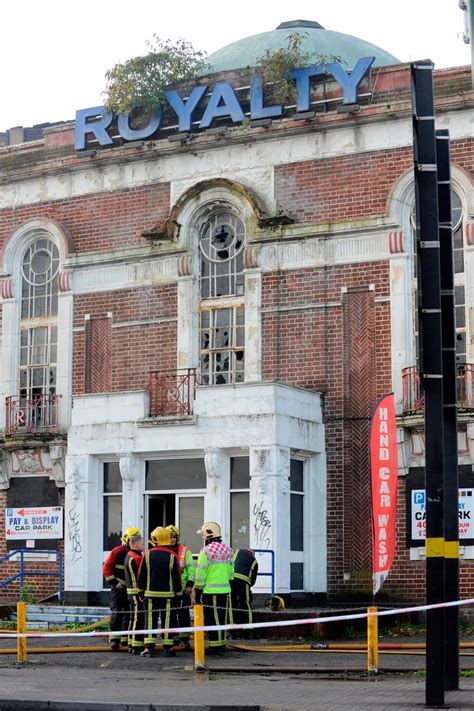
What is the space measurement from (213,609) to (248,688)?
181 inches

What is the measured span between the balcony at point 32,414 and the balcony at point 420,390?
26.1 feet

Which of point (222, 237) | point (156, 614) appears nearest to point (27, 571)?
point (222, 237)

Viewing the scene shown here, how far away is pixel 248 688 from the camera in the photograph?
14.9m

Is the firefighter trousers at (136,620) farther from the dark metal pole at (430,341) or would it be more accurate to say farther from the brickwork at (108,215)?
the brickwork at (108,215)

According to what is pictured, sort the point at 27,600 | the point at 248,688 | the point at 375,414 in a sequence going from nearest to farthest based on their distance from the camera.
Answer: the point at 248,688
the point at 375,414
the point at 27,600

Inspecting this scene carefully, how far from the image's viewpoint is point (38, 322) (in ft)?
101

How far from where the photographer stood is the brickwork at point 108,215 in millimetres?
29656

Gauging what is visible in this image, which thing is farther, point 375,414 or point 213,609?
point 375,414

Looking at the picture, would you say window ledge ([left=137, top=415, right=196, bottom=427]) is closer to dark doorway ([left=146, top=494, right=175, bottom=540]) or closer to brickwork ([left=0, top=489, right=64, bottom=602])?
dark doorway ([left=146, top=494, right=175, bottom=540])

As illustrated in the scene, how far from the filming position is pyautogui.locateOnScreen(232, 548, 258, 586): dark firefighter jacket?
69.7 feet

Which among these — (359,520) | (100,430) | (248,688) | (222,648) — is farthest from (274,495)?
(248,688)

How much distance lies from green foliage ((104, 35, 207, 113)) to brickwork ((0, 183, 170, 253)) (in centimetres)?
185

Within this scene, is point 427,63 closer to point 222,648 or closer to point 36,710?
point 36,710

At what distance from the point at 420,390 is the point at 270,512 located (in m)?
3.71
